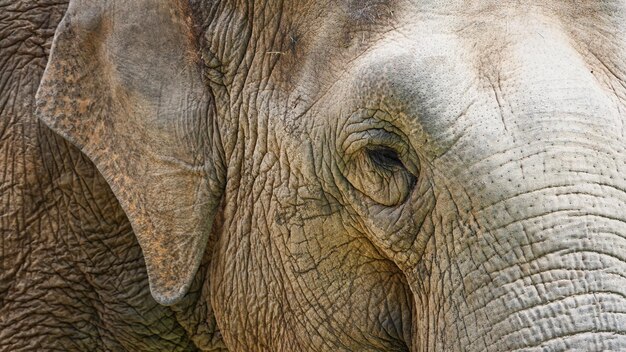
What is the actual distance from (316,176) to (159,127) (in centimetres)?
62

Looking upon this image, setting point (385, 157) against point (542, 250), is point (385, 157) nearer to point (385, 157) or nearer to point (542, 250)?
point (385, 157)

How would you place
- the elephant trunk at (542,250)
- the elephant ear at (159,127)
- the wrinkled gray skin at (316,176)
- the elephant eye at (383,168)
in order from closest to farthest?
the elephant trunk at (542,250) < the wrinkled gray skin at (316,176) < the elephant eye at (383,168) < the elephant ear at (159,127)

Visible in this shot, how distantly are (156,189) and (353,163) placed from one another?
2.62ft

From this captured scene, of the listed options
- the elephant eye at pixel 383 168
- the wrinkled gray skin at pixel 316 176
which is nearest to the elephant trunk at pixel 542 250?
the wrinkled gray skin at pixel 316 176

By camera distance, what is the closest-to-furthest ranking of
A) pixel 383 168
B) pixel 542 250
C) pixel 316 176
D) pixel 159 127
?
1. pixel 542 250
2. pixel 383 168
3. pixel 316 176
4. pixel 159 127

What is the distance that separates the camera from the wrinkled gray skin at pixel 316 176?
379 centimetres

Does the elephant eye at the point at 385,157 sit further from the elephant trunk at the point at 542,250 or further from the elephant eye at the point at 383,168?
the elephant trunk at the point at 542,250

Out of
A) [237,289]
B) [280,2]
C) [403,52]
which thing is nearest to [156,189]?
[237,289]

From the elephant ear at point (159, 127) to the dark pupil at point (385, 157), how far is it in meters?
0.73

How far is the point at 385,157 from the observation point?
165 inches

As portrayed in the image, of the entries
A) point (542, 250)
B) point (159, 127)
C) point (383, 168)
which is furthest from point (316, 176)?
point (542, 250)

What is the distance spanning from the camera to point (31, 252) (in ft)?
17.4

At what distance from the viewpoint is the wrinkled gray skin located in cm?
379

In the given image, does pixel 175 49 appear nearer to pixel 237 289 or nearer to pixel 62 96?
pixel 62 96
